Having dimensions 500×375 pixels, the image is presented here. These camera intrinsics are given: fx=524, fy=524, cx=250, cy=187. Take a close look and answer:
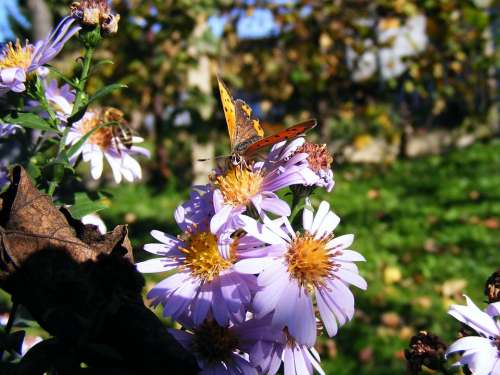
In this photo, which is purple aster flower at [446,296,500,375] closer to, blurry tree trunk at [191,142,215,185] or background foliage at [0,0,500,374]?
background foliage at [0,0,500,374]

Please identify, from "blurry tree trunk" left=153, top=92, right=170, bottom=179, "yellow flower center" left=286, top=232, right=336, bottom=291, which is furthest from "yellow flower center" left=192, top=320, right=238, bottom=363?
"blurry tree trunk" left=153, top=92, right=170, bottom=179

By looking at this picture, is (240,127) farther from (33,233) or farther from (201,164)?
(201,164)

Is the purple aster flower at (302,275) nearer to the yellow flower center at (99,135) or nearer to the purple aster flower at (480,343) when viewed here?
the purple aster flower at (480,343)

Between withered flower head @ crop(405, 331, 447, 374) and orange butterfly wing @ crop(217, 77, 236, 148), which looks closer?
withered flower head @ crop(405, 331, 447, 374)

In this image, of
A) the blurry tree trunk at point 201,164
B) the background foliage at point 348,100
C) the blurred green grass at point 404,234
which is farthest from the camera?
the blurry tree trunk at point 201,164

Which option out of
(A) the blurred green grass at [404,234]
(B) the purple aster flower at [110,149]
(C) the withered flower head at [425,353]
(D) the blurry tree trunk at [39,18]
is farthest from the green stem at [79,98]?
(D) the blurry tree trunk at [39,18]

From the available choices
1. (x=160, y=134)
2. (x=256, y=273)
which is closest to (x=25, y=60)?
(x=256, y=273)
